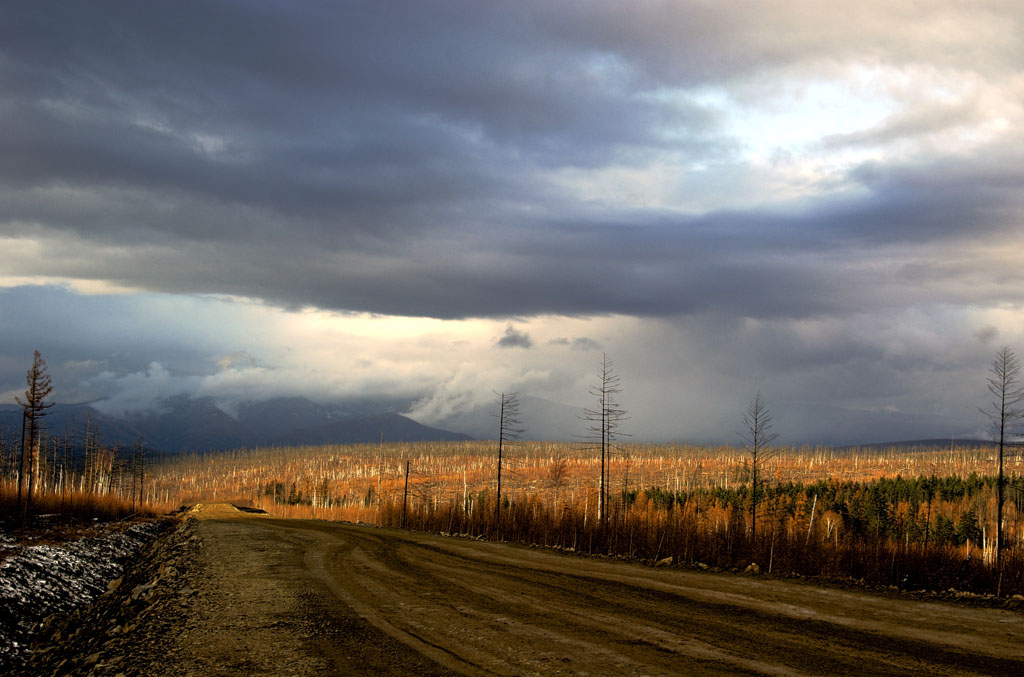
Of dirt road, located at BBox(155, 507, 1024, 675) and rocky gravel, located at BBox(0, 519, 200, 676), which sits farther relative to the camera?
rocky gravel, located at BBox(0, 519, 200, 676)

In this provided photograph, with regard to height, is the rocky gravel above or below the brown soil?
below

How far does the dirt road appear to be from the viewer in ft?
34.7

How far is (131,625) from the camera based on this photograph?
1562cm

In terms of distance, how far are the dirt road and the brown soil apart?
0.14 ft

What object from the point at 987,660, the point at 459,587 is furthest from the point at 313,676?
the point at 987,660

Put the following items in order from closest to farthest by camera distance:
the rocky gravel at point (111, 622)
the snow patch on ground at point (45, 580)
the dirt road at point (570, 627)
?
the dirt road at point (570, 627) < the rocky gravel at point (111, 622) < the snow patch on ground at point (45, 580)

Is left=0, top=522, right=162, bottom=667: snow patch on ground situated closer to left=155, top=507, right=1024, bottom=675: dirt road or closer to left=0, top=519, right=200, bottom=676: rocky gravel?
left=0, top=519, right=200, bottom=676: rocky gravel

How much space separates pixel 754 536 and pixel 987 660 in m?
13.9

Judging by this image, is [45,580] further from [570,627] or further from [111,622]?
[570,627]

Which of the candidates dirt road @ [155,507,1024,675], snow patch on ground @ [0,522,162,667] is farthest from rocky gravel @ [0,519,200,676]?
dirt road @ [155,507,1024,675]

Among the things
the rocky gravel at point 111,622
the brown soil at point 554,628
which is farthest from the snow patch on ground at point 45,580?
the brown soil at point 554,628

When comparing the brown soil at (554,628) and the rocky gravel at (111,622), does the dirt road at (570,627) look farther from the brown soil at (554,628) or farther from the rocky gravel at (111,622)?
the rocky gravel at (111,622)

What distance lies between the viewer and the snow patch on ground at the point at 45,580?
2306 cm

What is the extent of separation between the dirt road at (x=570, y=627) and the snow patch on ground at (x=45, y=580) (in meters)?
8.29
